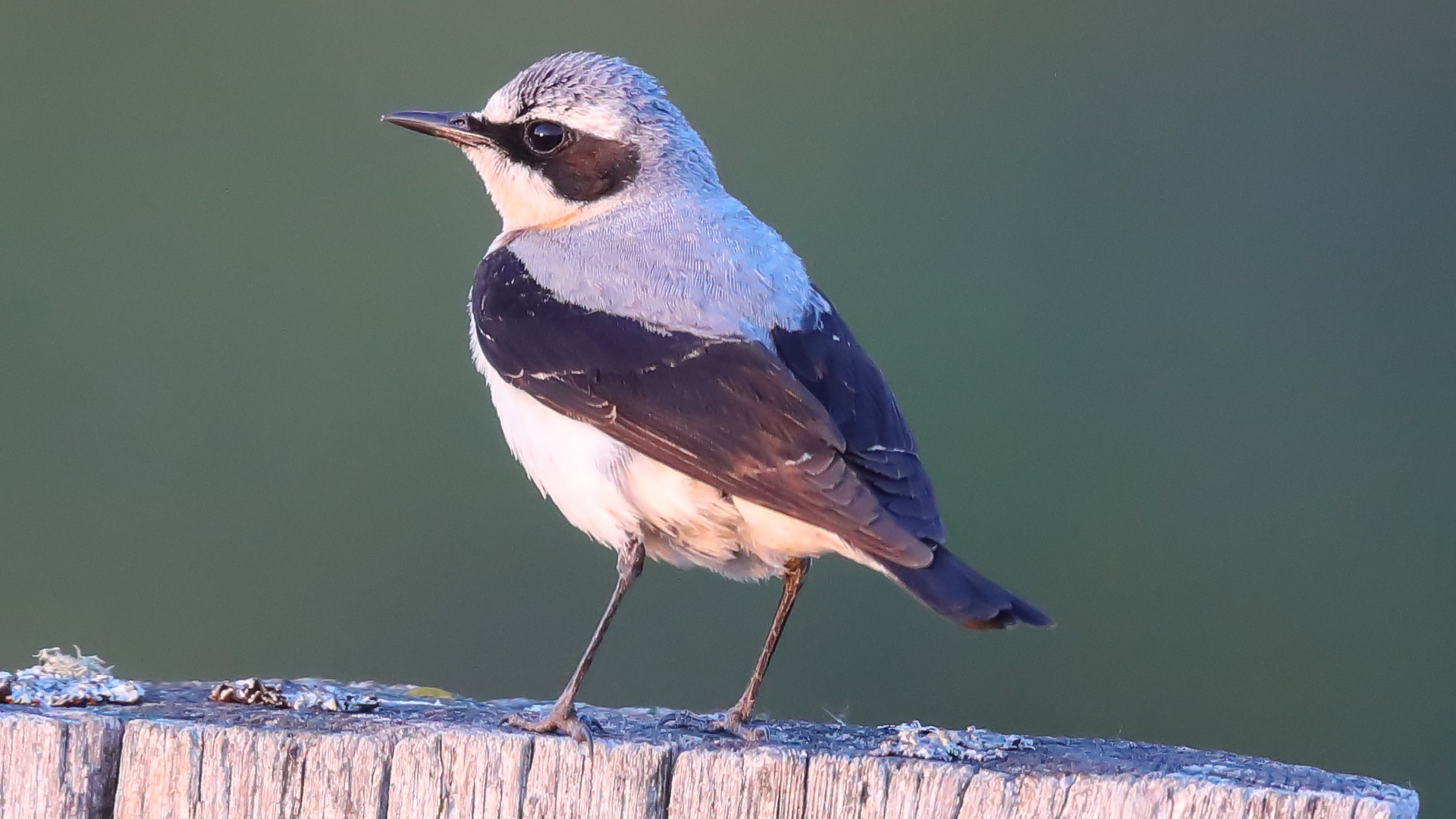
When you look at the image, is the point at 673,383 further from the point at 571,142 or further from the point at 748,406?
the point at 571,142

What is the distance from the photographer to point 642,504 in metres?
4.44

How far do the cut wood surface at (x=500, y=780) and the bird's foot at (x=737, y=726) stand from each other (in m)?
0.45

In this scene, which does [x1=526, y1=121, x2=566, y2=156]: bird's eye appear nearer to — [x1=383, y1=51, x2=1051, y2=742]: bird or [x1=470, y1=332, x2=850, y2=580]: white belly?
[x1=383, y1=51, x2=1051, y2=742]: bird

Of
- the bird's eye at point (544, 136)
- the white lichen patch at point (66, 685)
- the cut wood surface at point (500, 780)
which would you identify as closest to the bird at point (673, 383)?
the bird's eye at point (544, 136)

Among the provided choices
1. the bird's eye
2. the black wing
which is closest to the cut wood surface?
the black wing

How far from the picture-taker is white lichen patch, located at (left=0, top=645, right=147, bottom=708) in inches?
146

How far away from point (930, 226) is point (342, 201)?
9.18 feet

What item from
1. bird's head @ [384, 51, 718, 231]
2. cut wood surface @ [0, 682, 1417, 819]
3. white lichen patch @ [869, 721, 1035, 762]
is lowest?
cut wood surface @ [0, 682, 1417, 819]

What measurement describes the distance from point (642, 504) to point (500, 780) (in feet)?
3.68

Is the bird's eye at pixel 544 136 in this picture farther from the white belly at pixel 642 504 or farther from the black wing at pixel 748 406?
the white belly at pixel 642 504

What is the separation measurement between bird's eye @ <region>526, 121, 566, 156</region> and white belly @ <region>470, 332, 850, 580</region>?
1019 millimetres

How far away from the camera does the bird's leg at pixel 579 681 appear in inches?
150

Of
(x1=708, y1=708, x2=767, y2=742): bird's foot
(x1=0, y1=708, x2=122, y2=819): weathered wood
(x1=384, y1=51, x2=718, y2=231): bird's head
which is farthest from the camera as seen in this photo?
(x1=384, y1=51, x2=718, y2=231): bird's head

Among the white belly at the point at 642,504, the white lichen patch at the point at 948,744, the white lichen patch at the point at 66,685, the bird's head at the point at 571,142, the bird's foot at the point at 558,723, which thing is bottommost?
the white lichen patch at the point at 948,744
